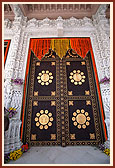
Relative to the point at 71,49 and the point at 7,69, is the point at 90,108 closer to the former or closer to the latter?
the point at 71,49

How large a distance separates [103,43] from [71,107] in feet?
10.9

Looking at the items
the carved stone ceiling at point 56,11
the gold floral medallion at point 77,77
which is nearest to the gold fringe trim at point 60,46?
the gold floral medallion at point 77,77

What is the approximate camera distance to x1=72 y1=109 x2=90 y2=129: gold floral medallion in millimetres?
3870

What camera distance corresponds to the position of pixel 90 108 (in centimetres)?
411

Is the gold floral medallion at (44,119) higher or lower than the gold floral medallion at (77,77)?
lower

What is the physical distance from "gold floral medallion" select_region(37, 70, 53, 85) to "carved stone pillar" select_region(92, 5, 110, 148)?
86.4 inches

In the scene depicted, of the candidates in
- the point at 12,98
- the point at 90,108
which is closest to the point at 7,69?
the point at 12,98

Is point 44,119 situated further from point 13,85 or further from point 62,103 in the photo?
point 13,85

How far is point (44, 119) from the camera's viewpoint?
13.0ft

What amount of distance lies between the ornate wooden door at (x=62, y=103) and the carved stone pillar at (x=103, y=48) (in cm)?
39

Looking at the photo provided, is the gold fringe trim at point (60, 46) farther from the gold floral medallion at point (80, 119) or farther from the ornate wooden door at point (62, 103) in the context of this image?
the gold floral medallion at point (80, 119)

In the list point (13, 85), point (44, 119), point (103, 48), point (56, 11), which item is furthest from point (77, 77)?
point (56, 11)

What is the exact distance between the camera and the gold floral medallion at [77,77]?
459 cm

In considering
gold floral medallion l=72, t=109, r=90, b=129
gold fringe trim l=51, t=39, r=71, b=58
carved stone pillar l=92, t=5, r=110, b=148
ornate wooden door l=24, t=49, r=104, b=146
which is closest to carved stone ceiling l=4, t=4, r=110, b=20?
carved stone pillar l=92, t=5, r=110, b=148
